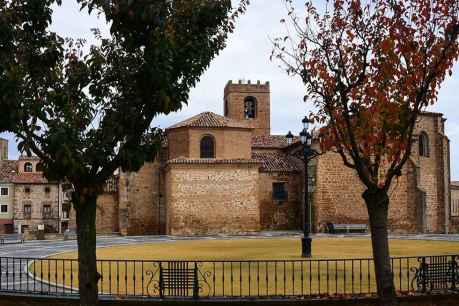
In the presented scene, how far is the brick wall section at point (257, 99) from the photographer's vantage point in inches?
1976

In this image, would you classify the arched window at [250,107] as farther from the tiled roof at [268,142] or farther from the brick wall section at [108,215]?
the brick wall section at [108,215]

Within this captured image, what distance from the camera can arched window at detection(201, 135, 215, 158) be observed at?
35.6 metres

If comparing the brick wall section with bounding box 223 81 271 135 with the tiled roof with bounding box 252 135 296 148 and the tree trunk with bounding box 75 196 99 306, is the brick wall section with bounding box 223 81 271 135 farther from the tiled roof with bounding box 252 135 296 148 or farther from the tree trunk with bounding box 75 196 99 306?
the tree trunk with bounding box 75 196 99 306

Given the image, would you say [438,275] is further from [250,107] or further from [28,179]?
[28,179]

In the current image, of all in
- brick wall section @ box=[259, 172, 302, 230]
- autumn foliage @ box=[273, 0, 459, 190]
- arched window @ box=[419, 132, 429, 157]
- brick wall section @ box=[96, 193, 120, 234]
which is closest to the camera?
autumn foliage @ box=[273, 0, 459, 190]

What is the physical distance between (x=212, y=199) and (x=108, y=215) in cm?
803

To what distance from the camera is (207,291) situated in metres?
11.6

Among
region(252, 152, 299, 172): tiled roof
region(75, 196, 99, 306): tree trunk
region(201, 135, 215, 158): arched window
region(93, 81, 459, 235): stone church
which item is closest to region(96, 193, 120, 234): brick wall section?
region(93, 81, 459, 235): stone church

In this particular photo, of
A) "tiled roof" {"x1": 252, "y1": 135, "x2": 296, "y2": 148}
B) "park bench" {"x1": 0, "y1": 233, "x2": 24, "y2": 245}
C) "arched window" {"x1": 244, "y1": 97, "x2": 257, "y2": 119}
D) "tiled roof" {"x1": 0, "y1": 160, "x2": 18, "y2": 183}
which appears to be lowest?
"park bench" {"x1": 0, "y1": 233, "x2": 24, "y2": 245}

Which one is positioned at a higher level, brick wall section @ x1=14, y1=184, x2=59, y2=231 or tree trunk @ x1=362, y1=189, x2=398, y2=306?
tree trunk @ x1=362, y1=189, x2=398, y2=306

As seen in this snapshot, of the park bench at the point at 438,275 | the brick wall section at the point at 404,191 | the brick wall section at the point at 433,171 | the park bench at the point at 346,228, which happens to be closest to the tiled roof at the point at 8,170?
the brick wall section at the point at 404,191

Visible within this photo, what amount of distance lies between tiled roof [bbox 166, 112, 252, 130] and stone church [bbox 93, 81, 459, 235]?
0.07 metres

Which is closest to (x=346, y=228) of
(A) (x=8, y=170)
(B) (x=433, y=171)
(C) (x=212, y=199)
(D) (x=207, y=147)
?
(B) (x=433, y=171)

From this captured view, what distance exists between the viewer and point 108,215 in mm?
37844
